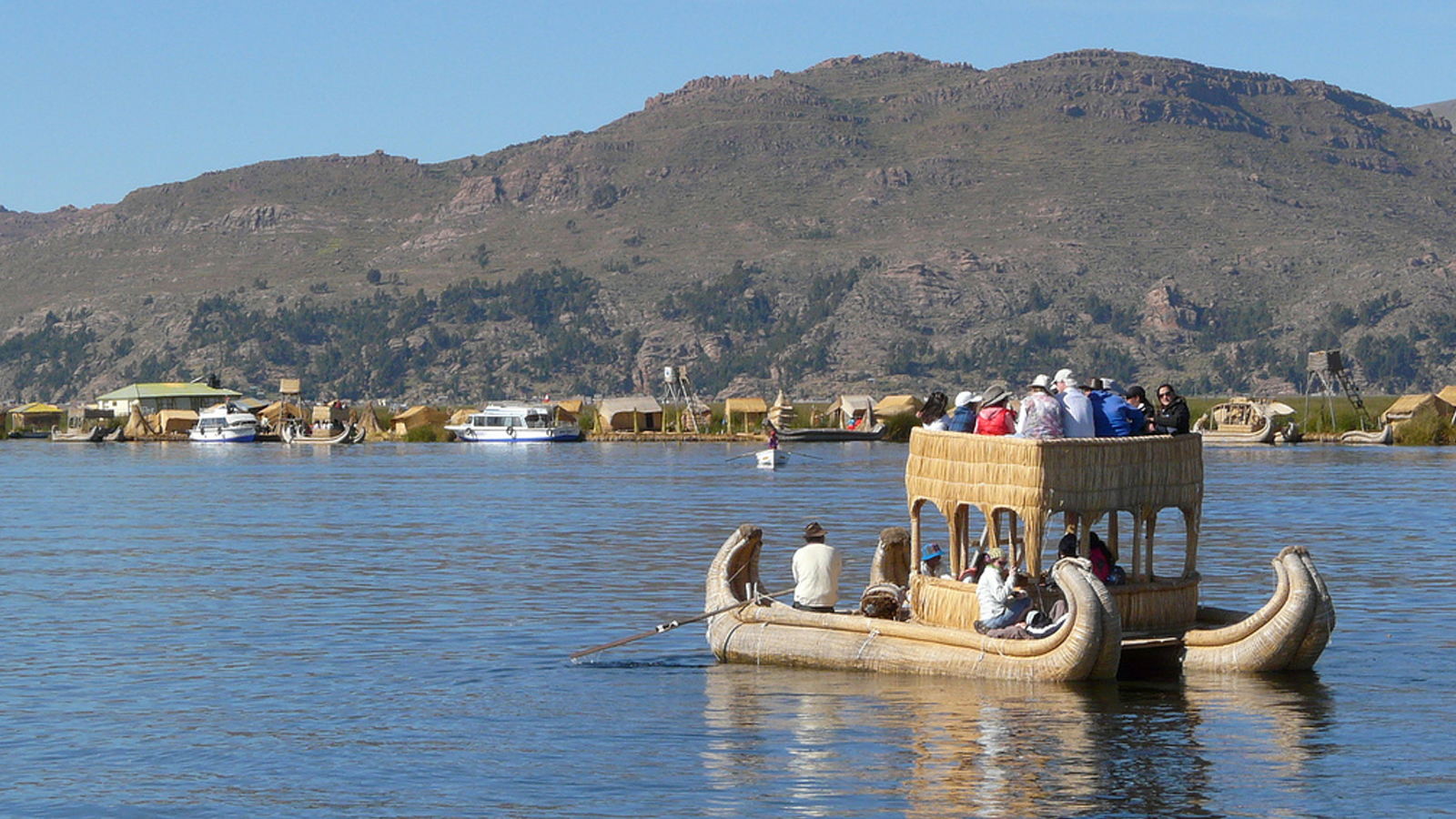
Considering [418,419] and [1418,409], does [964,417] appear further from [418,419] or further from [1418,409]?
[418,419]

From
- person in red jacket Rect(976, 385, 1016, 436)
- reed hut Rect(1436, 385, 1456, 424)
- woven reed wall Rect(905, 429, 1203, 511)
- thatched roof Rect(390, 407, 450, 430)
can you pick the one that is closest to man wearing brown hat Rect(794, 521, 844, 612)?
woven reed wall Rect(905, 429, 1203, 511)

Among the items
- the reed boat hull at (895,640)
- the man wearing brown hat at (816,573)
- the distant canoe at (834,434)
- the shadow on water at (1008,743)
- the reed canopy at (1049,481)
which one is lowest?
the shadow on water at (1008,743)

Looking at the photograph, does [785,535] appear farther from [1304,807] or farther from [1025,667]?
[1304,807]

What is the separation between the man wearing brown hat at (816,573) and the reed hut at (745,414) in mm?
123237

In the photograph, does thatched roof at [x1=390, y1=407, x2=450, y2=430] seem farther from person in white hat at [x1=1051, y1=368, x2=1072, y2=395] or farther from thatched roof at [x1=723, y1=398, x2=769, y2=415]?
person in white hat at [x1=1051, y1=368, x2=1072, y2=395]

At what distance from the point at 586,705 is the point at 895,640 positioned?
4098 millimetres

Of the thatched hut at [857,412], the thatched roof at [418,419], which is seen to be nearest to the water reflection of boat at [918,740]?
the thatched hut at [857,412]

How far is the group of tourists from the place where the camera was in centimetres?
2281

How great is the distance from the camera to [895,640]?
80.8 ft

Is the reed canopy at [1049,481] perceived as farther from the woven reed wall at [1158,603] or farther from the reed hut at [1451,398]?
the reed hut at [1451,398]

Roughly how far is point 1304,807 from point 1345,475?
66817mm

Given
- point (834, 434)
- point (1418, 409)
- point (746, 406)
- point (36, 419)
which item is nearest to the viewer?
point (1418, 409)

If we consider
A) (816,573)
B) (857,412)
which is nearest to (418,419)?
(857,412)

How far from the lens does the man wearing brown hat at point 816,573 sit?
1020 inches
